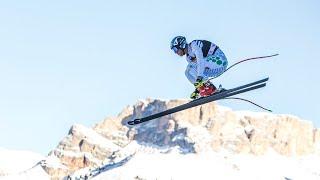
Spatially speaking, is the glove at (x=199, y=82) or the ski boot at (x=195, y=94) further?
the ski boot at (x=195, y=94)

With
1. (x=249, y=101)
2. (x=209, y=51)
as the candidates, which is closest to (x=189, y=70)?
(x=209, y=51)

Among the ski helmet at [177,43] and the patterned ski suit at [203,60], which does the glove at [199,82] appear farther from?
the ski helmet at [177,43]

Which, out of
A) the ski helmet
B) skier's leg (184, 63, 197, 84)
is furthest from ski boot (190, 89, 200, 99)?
the ski helmet

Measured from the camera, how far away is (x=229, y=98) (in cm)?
1986

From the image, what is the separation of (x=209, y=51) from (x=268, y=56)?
1.69 meters

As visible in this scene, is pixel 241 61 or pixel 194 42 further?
pixel 241 61

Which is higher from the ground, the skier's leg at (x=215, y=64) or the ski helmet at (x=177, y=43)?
the ski helmet at (x=177, y=43)

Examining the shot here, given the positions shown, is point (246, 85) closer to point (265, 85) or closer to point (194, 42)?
point (265, 85)

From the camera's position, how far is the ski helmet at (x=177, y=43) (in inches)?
739

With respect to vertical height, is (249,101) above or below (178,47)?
below

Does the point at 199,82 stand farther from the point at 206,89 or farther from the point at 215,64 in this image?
the point at 215,64

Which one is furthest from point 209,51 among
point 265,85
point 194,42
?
point 265,85

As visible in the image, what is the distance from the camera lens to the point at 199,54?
62.9 feet

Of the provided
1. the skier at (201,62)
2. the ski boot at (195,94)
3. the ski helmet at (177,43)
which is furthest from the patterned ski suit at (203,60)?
the ski boot at (195,94)
